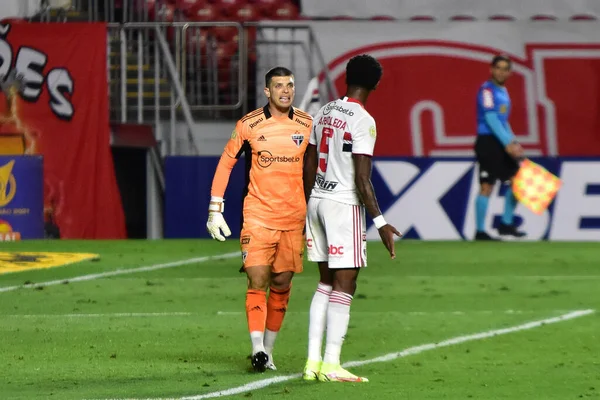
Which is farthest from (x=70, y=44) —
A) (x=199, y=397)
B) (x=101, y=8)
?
(x=199, y=397)

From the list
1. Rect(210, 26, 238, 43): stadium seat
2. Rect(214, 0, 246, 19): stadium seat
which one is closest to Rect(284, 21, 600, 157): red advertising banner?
Rect(210, 26, 238, 43): stadium seat

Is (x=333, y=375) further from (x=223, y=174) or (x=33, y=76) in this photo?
(x=33, y=76)

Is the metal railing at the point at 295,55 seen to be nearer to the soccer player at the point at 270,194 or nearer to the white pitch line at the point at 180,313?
the white pitch line at the point at 180,313

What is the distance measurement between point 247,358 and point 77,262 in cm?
672

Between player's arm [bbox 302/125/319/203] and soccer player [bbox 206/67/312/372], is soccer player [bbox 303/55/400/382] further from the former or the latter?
soccer player [bbox 206/67/312/372]

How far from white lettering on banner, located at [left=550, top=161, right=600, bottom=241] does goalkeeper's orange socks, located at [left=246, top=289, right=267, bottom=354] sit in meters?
11.2

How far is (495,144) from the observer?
18391 mm

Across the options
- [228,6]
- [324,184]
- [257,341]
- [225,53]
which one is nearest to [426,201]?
[225,53]

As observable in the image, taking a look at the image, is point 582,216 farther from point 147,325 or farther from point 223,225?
point 223,225

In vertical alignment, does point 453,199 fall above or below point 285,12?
below

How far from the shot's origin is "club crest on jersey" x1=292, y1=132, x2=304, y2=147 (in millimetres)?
8758

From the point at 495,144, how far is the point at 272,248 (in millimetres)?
10018

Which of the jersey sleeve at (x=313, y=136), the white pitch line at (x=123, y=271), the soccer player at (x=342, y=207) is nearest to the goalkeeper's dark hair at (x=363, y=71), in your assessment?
the soccer player at (x=342, y=207)

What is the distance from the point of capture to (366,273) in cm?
1483
